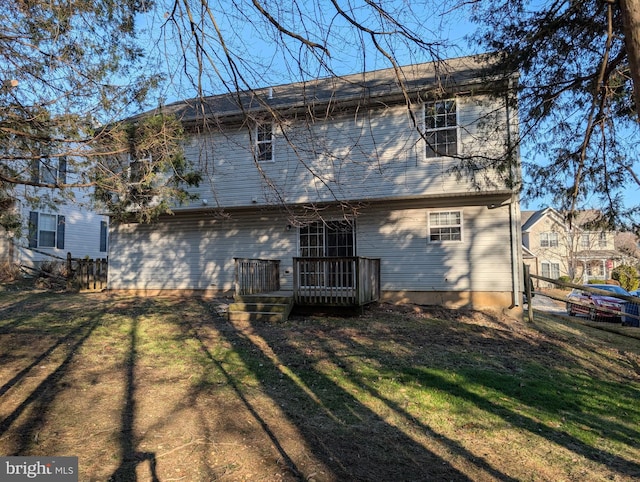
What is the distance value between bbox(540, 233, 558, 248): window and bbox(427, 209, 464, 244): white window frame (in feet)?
95.5

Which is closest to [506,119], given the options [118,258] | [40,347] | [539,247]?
[40,347]

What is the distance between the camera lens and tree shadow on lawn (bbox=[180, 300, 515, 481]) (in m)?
3.59

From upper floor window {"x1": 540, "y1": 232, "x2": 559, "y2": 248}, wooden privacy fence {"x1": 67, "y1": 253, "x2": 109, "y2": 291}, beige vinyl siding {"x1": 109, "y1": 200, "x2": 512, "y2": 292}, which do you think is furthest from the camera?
upper floor window {"x1": 540, "y1": 232, "x2": 559, "y2": 248}

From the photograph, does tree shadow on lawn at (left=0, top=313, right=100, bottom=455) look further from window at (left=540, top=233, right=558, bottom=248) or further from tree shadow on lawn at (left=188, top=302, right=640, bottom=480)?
window at (left=540, top=233, right=558, bottom=248)

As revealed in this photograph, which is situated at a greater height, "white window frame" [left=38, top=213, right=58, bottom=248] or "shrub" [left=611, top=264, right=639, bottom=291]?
"white window frame" [left=38, top=213, right=58, bottom=248]

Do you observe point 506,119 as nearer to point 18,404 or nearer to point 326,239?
point 326,239

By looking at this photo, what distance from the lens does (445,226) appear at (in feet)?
39.0

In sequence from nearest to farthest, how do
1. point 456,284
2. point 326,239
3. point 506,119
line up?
point 506,119, point 456,284, point 326,239

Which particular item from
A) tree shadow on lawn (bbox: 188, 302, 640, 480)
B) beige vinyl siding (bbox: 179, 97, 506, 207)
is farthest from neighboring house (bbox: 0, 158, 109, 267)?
tree shadow on lawn (bbox: 188, 302, 640, 480)

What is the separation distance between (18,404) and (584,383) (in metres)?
7.66

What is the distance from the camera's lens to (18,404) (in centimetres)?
459

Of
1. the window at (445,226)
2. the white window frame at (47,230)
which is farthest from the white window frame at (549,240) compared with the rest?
the white window frame at (47,230)

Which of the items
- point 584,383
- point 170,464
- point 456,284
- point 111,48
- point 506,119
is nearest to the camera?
point 170,464

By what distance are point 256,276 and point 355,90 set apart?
5.77 meters
